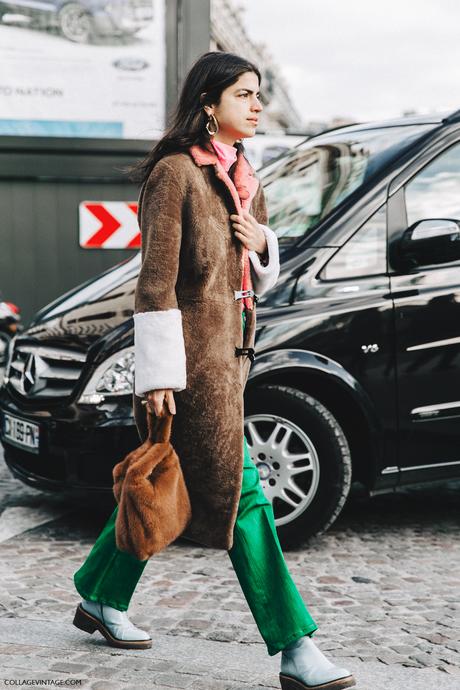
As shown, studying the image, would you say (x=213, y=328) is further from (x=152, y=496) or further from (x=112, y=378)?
(x=112, y=378)

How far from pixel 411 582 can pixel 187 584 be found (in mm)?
900

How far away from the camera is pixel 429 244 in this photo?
4.73m

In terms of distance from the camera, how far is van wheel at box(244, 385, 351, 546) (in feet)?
15.3

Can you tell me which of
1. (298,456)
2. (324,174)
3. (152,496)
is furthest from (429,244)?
(152,496)

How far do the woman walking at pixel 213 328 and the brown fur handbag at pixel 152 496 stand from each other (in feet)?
0.27

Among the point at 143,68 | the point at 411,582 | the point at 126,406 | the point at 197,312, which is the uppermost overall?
the point at 143,68

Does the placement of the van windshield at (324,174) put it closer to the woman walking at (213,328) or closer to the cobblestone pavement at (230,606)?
the cobblestone pavement at (230,606)

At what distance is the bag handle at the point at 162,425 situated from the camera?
3.06 meters

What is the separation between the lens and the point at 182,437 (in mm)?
3148

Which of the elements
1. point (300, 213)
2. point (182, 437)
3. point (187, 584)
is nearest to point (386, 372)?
point (300, 213)

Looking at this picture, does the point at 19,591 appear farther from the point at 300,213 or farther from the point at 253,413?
the point at 300,213

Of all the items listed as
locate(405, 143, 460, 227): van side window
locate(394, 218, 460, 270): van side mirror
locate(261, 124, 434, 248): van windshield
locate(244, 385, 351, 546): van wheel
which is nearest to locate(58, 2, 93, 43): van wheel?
locate(261, 124, 434, 248): van windshield

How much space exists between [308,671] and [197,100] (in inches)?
67.2

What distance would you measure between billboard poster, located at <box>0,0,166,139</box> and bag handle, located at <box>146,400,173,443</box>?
8.51 m
